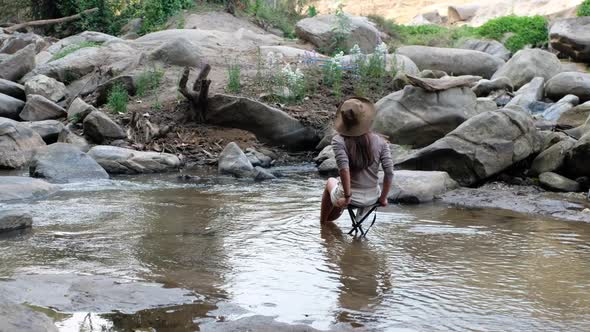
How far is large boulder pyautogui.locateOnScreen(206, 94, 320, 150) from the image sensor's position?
12484 millimetres

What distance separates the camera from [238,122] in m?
12.7

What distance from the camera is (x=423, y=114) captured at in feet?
37.9

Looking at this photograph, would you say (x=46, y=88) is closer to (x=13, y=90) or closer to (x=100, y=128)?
(x=13, y=90)

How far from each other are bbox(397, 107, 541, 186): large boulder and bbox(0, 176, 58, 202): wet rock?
15.2 feet

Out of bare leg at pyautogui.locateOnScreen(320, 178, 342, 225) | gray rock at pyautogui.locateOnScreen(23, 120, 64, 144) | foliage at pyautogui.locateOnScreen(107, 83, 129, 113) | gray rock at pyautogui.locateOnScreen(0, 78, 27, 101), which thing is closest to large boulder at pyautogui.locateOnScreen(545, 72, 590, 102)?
foliage at pyautogui.locateOnScreen(107, 83, 129, 113)

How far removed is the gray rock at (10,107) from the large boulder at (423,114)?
21.3ft

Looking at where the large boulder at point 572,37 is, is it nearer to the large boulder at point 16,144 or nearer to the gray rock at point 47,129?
the gray rock at point 47,129

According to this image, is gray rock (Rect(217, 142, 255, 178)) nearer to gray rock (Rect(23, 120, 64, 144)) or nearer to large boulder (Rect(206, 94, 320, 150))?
large boulder (Rect(206, 94, 320, 150))

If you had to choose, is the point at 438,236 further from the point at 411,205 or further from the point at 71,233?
the point at 71,233

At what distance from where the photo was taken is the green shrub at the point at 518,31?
22.6 m

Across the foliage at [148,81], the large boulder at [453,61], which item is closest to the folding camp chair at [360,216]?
the foliage at [148,81]

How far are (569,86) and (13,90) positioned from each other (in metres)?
10.5

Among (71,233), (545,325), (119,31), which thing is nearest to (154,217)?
(71,233)

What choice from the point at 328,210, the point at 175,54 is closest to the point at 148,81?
the point at 175,54
